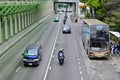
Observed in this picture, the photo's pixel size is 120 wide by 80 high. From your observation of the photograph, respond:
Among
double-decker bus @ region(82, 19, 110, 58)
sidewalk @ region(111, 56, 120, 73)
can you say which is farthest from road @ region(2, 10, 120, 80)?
double-decker bus @ region(82, 19, 110, 58)

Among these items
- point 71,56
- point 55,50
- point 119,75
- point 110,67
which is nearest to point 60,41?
point 55,50

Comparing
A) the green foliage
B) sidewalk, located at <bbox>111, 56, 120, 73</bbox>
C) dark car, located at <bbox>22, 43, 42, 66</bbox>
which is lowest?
sidewalk, located at <bbox>111, 56, 120, 73</bbox>

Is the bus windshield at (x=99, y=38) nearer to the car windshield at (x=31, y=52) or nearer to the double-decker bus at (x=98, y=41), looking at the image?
the double-decker bus at (x=98, y=41)

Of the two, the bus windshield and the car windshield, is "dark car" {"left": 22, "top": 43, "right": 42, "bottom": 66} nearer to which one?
the car windshield

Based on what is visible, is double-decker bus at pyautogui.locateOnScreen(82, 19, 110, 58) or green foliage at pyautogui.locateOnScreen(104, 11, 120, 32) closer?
double-decker bus at pyautogui.locateOnScreen(82, 19, 110, 58)

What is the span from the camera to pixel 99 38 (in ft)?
108

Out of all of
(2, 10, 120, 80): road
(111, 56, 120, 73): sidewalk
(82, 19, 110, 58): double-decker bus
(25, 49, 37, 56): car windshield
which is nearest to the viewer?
(2, 10, 120, 80): road

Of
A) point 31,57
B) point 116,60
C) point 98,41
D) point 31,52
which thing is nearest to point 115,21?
point 98,41

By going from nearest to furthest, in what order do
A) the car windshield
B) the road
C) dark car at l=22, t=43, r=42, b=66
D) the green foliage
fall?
the road → dark car at l=22, t=43, r=42, b=66 → the car windshield → the green foliage

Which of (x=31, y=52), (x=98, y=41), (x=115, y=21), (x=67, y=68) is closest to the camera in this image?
(x=67, y=68)

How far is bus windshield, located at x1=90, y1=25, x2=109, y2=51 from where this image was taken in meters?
32.8

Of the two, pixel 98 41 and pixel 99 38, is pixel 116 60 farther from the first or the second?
pixel 99 38

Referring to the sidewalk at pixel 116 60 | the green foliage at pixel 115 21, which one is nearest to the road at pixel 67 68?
the sidewalk at pixel 116 60

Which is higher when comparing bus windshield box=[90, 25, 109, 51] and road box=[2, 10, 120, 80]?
bus windshield box=[90, 25, 109, 51]
